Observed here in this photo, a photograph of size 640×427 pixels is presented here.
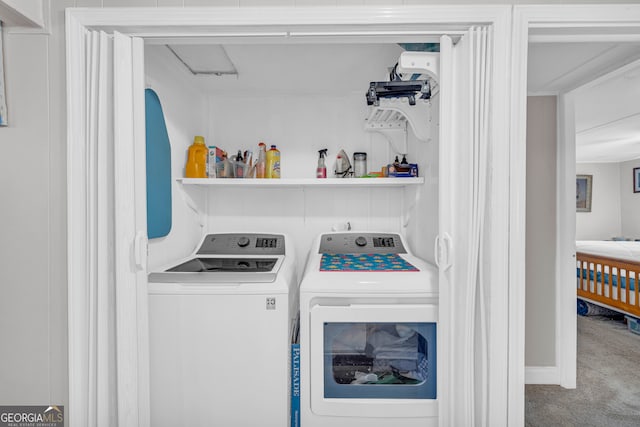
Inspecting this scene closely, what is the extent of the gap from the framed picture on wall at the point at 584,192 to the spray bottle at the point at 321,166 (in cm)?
660

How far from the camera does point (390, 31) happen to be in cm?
138

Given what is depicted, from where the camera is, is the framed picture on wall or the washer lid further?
the framed picture on wall

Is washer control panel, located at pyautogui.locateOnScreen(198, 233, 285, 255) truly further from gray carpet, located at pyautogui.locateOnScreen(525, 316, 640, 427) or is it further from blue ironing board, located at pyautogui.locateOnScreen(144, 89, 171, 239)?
gray carpet, located at pyautogui.locateOnScreen(525, 316, 640, 427)

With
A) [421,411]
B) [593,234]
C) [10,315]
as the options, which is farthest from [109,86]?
[593,234]

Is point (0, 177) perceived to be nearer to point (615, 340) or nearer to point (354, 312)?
point (354, 312)

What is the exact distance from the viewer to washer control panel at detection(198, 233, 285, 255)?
2.35 m

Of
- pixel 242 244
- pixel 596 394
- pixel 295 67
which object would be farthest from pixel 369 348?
pixel 596 394

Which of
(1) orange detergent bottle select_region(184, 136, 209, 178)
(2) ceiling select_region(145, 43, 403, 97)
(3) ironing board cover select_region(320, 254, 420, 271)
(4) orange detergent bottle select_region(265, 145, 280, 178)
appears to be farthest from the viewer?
(4) orange detergent bottle select_region(265, 145, 280, 178)

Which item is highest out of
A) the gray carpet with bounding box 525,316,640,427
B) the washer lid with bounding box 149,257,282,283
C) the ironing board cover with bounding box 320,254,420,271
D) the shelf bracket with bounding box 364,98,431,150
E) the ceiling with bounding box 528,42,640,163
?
the ceiling with bounding box 528,42,640,163

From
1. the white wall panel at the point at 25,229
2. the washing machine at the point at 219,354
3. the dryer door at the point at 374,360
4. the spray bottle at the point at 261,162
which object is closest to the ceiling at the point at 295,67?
the spray bottle at the point at 261,162

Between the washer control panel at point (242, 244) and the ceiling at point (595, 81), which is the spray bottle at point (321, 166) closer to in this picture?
the washer control panel at point (242, 244)

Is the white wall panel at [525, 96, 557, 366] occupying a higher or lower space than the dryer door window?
higher

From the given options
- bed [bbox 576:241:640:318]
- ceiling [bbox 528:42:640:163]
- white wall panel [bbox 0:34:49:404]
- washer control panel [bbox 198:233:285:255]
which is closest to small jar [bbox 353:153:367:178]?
washer control panel [bbox 198:233:285:255]

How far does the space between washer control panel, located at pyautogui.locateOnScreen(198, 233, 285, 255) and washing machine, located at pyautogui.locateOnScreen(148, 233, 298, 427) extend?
2.47ft
